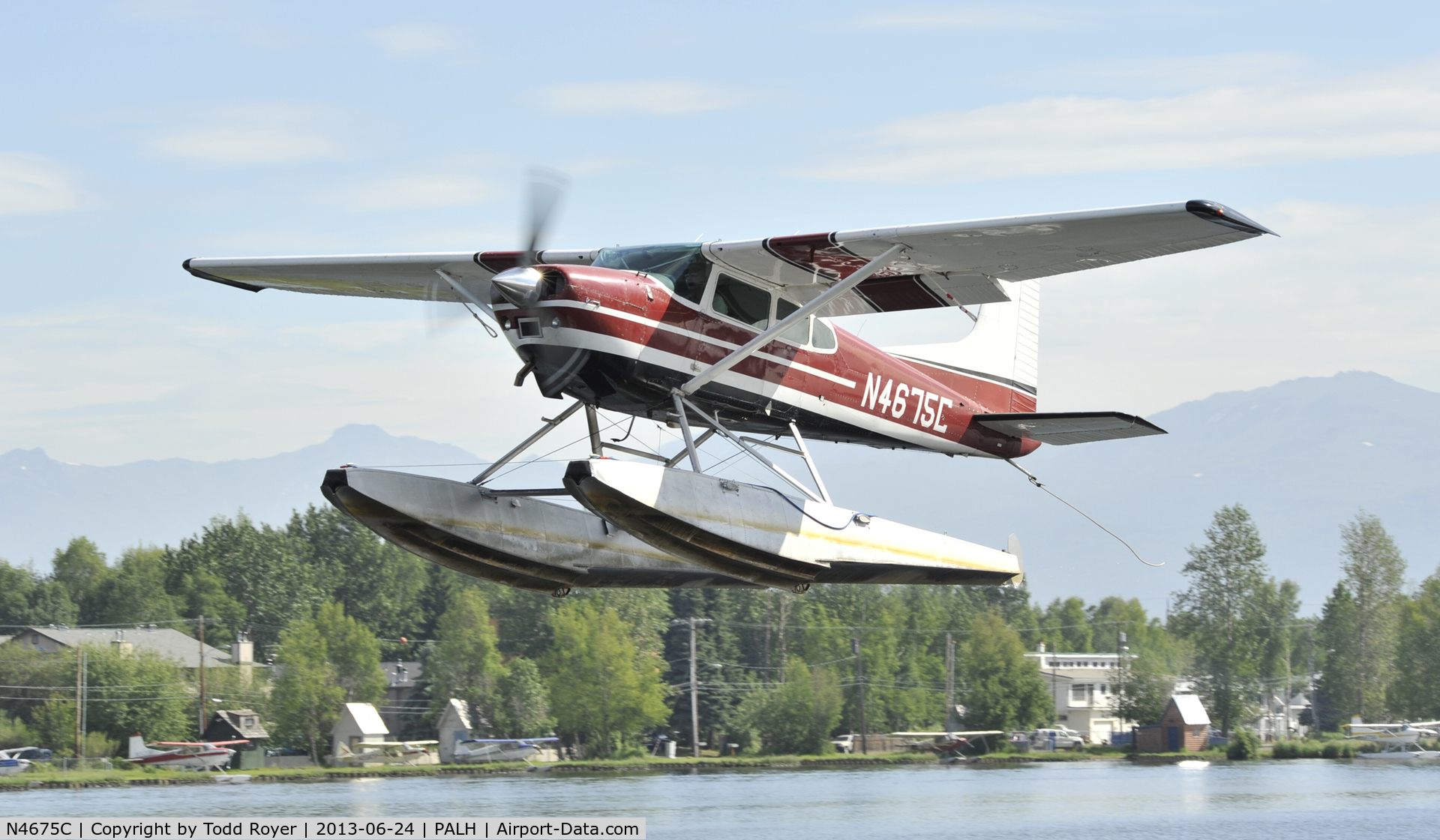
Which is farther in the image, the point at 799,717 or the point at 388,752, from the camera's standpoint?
the point at 799,717

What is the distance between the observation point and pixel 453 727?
64.4 m

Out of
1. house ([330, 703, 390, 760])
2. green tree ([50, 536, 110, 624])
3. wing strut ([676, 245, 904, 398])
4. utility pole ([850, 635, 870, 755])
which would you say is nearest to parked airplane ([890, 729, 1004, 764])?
utility pole ([850, 635, 870, 755])

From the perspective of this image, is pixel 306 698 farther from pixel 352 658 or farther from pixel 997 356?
A: pixel 997 356

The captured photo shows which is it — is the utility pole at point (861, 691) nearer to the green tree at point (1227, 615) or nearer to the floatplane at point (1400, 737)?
the green tree at point (1227, 615)

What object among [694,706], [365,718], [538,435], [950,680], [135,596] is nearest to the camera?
[538,435]

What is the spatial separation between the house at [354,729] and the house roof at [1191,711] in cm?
3545

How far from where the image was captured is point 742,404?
1477cm

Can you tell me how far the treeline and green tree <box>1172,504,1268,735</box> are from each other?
104 millimetres

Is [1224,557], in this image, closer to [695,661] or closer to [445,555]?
[695,661]

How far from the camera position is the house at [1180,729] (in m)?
67.5

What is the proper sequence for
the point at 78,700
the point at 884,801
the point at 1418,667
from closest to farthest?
the point at 884,801 < the point at 78,700 < the point at 1418,667

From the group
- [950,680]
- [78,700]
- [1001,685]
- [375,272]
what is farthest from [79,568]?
[375,272]

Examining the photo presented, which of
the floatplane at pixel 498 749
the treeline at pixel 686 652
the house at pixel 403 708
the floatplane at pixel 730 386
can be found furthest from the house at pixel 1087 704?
the floatplane at pixel 730 386

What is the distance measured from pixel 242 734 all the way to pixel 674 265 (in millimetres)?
51797
